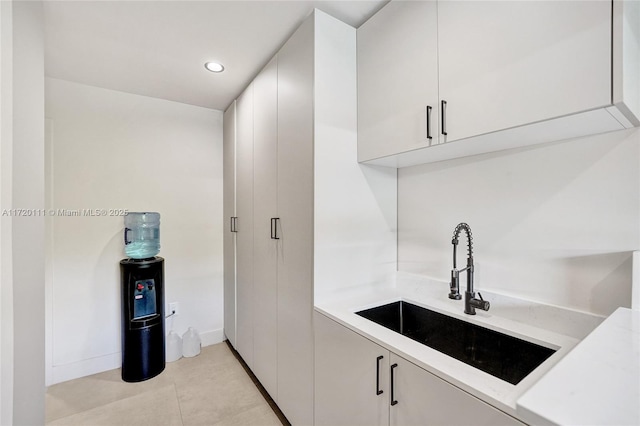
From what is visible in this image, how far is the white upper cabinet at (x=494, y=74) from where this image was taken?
2.76 feet

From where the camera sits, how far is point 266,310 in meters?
2.01

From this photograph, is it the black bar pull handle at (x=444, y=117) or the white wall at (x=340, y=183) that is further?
the white wall at (x=340, y=183)

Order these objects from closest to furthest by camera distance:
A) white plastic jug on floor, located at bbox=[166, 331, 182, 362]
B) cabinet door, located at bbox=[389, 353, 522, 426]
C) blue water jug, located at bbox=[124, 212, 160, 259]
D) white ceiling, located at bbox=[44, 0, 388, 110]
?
cabinet door, located at bbox=[389, 353, 522, 426], white ceiling, located at bbox=[44, 0, 388, 110], blue water jug, located at bbox=[124, 212, 160, 259], white plastic jug on floor, located at bbox=[166, 331, 182, 362]

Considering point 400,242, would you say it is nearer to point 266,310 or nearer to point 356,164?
point 356,164

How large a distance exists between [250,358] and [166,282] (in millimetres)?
1081

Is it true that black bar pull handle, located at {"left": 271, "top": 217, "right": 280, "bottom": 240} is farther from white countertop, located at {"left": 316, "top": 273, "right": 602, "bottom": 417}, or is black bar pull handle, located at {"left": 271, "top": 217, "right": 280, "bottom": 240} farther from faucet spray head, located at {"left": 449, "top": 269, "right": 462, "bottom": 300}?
faucet spray head, located at {"left": 449, "top": 269, "right": 462, "bottom": 300}

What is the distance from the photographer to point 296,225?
1639mm

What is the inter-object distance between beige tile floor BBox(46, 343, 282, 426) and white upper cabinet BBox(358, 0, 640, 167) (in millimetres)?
1894

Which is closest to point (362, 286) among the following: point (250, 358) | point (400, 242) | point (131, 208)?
point (400, 242)

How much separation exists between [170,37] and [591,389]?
2.35 meters

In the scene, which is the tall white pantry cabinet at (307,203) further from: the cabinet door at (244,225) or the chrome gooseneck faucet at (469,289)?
the chrome gooseneck faucet at (469,289)

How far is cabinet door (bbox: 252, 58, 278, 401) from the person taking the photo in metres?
1.91
